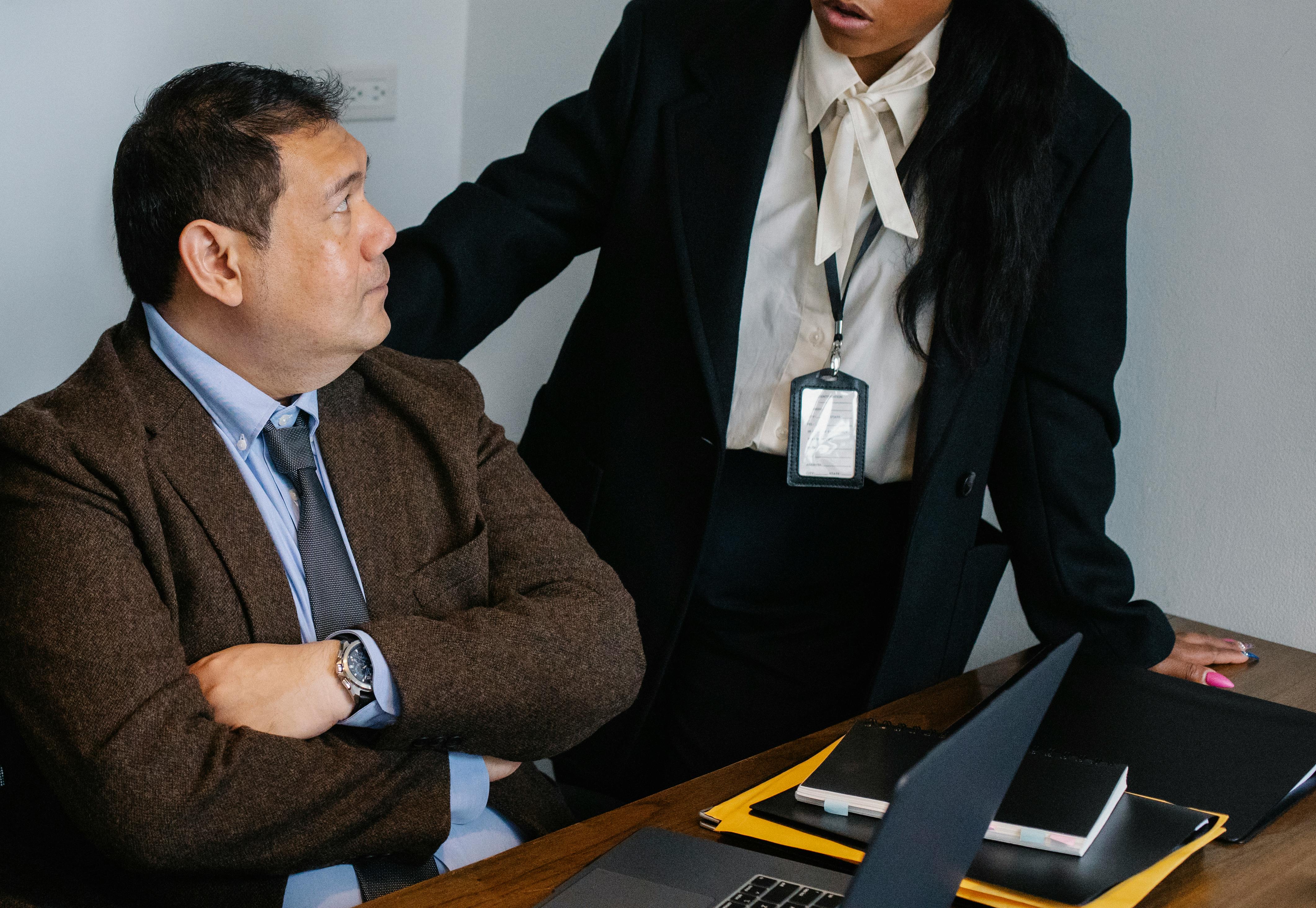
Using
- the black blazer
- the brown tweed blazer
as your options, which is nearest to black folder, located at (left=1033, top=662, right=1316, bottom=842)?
the black blazer

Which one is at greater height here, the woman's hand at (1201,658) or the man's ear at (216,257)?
the man's ear at (216,257)

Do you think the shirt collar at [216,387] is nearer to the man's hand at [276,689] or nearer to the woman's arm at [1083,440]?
the man's hand at [276,689]

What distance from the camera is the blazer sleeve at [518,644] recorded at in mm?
1324

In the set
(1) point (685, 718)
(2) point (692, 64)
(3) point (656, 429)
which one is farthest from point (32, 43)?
(1) point (685, 718)

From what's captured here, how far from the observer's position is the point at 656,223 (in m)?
1.79

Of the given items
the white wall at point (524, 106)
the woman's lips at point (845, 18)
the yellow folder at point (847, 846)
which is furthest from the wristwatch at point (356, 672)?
the white wall at point (524, 106)

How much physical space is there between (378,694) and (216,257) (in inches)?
19.8

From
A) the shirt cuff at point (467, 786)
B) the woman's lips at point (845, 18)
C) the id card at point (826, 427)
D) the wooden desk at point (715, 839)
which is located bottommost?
the shirt cuff at point (467, 786)

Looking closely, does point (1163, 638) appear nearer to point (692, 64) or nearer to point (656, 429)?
point (656, 429)

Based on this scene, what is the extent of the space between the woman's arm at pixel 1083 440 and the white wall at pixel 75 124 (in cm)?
155

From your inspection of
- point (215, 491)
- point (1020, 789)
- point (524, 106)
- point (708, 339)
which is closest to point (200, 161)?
point (215, 491)

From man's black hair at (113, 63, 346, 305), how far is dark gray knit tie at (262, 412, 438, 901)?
0.73 feet

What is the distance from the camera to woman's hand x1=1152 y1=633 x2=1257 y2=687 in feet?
5.73

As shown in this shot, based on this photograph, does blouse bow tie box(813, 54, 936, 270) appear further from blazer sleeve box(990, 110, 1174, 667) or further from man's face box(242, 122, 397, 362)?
man's face box(242, 122, 397, 362)
